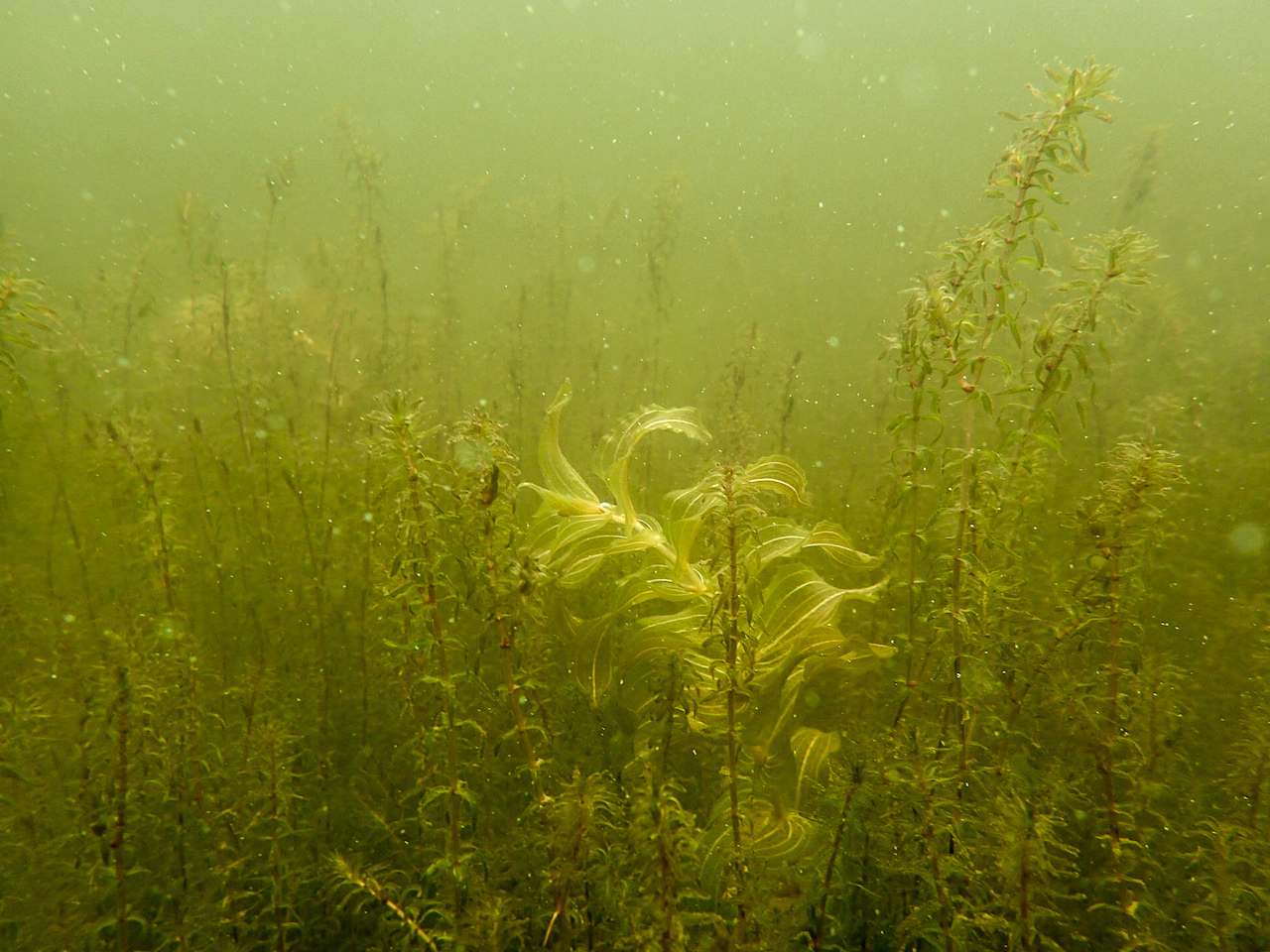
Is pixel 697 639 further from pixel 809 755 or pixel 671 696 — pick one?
pixel 809 755

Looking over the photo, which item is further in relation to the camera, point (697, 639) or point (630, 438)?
point (630, 438)

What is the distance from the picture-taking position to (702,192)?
19.8 ft

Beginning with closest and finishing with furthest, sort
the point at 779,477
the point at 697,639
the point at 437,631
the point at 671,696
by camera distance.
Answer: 1. the point at 437,631
2. the point at 697,639
3. the point at 671,696
4. the point at 779,477

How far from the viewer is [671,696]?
166 cm

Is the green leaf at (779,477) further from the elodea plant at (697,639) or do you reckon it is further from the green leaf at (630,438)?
the green leaf at (630,438)

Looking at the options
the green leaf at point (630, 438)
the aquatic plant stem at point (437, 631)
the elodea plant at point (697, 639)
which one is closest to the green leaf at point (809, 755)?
the elodea plant at point (697, 639)

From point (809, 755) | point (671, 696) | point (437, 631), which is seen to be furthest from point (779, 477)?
point (437, 631)

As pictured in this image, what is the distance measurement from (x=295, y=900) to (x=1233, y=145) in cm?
764

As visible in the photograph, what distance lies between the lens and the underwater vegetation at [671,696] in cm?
134

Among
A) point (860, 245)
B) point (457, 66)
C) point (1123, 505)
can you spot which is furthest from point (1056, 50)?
point (1123, 505)

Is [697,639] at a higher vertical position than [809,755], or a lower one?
higher

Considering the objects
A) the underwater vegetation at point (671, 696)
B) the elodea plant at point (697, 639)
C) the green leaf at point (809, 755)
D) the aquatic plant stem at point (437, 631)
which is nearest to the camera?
the aquatic plant stem at point (437, 631)

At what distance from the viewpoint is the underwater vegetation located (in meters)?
1.34

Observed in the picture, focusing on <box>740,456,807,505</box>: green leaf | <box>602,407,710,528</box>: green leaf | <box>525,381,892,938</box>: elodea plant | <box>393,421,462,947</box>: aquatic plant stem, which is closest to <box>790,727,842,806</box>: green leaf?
<box>525,381,892,938</box>: elodea plant
